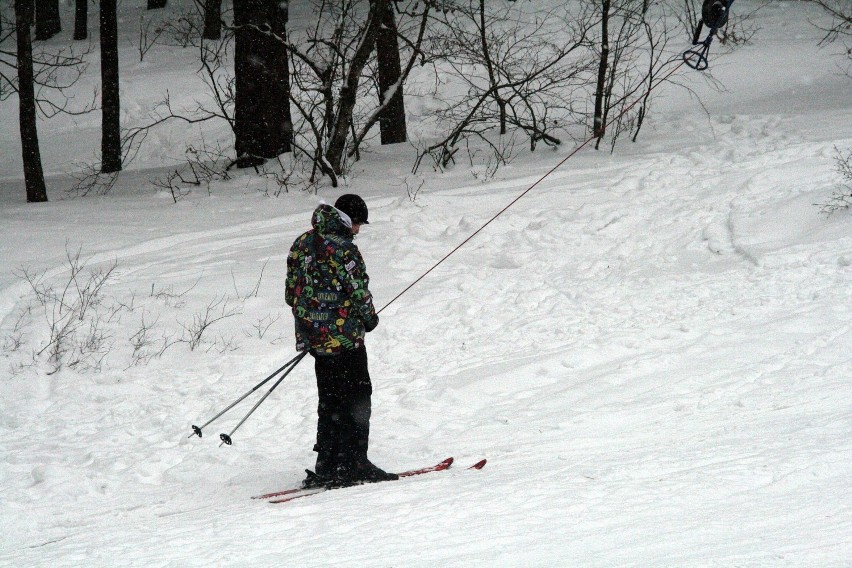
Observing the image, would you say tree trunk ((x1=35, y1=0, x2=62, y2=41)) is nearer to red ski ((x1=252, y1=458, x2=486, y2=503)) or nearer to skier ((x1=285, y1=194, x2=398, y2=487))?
skier ((x1=285, y1=194, x2=398, y2=487))

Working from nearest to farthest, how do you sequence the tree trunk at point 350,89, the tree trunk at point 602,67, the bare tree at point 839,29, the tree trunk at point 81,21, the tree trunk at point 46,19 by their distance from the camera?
the tree trunk at point 350,89 → the tree trunk at point 602,67 → the bare tree at point 839,29 → the tree trunk at point 81,21 → the tree trunk at point 46,19

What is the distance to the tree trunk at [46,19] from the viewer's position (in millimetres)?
27953

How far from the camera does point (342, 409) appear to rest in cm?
532

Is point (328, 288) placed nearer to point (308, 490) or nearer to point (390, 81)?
point (308, 490)

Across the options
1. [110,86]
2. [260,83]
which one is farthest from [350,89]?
[110,86]

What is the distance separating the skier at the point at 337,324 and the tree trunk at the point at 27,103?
9.20m

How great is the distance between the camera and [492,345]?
7953 millimetres

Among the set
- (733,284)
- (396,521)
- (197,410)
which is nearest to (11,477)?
(197,410)

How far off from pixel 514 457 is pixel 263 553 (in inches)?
82.7

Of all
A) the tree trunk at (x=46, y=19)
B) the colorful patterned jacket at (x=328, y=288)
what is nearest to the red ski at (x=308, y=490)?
the colorful patterned jacket at (x=328, y=288)

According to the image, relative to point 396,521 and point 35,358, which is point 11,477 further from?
point 396,521

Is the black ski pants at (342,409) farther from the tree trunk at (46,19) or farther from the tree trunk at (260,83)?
the tree trunk at (46,19)

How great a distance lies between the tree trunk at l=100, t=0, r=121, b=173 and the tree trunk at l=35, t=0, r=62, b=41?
47.3 ft

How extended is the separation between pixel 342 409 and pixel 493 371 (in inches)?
91.7
